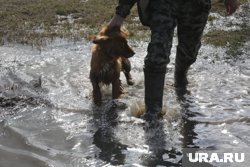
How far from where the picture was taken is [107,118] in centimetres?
535

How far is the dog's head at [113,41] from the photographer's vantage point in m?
5.73

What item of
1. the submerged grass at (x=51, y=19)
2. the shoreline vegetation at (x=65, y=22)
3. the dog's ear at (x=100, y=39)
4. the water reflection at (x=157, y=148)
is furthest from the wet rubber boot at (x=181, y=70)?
A: the submerged grass at (x=51, y=19)

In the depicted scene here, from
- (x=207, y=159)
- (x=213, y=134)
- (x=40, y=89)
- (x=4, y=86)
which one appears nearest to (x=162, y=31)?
(x=213, y=134)

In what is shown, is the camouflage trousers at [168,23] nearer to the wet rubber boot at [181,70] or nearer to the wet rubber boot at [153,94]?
the wet rubber boot at [153,94]

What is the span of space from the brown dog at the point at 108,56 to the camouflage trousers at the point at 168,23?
74 cm

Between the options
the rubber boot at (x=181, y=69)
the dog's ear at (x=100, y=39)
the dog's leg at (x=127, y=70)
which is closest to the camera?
the dog's ear at (x=100, y=39)

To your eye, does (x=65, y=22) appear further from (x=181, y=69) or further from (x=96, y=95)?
(x=96, y=95)

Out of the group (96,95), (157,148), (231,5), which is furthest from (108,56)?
A: (157,148)

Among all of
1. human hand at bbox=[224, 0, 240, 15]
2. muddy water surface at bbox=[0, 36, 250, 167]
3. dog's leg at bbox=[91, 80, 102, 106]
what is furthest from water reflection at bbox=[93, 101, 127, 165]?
human hand at bbox=[224, 0, 240, 15]

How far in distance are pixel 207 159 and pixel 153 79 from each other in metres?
1.18

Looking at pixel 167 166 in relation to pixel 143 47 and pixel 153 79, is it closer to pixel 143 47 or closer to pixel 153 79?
pixel 153 79

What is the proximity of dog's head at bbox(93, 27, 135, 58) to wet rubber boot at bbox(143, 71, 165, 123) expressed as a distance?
36.4 inches

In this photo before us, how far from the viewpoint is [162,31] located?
4945 millimetres

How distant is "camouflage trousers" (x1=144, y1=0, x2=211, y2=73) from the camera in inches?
193
